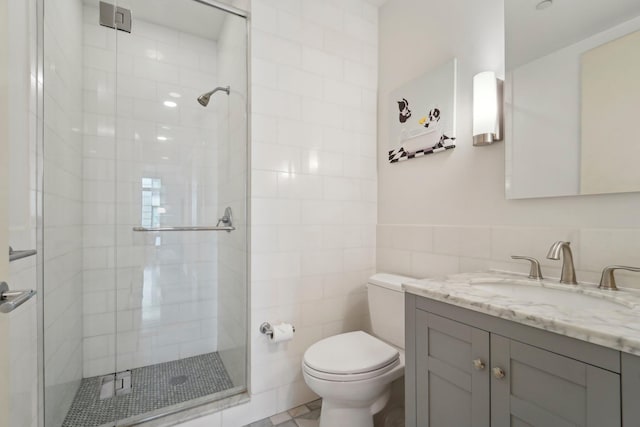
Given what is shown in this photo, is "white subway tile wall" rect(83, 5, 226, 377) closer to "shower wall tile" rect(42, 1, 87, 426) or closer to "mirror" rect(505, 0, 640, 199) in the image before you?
"shower wall tile" rect(42, 1, 87, 426)

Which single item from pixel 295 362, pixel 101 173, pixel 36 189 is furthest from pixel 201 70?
pixel 295 362

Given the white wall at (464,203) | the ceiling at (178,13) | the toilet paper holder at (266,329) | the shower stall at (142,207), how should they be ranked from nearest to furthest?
the white wall at (464,203) < the shower stall at (142,207) < the toilet paper holder at (266,329) < the ceiling at (178,13)

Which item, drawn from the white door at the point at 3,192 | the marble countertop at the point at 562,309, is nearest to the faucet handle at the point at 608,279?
the marble countertop at the point at 562,309

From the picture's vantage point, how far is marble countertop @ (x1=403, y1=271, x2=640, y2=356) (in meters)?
0.63

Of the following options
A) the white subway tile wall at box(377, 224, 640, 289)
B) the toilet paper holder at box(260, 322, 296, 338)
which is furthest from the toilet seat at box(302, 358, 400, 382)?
the white subway tile wall at box(377, 224, 640, 289)

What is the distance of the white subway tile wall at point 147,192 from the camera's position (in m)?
1.83

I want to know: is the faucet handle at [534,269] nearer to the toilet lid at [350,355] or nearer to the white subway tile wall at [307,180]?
the toilet lid at [350,355]

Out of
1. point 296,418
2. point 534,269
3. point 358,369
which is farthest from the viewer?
point 296,418

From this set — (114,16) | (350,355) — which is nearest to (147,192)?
(114,16)

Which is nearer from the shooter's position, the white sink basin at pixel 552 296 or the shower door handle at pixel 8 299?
the shower door handle at pixel 8 299

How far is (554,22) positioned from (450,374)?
4.74 feet

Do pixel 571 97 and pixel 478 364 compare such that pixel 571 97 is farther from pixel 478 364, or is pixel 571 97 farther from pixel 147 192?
pixel 147 192

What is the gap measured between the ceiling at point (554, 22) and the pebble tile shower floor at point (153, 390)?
2.34m

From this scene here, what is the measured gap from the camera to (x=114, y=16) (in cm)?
173
